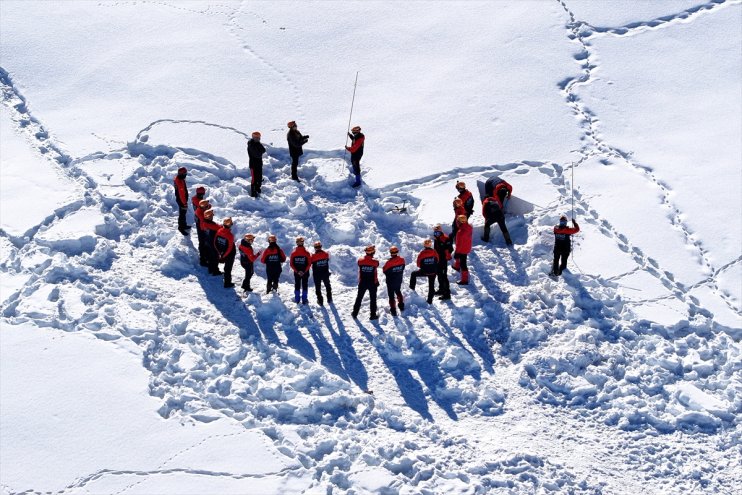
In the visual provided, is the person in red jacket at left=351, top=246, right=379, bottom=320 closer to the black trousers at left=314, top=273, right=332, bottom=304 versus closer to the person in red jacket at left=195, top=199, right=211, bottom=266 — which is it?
the black trousers at left=314, top=273, right=332, bottom=304

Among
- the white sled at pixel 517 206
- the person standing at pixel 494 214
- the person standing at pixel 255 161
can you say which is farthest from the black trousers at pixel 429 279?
the person standing at pixel 255 161

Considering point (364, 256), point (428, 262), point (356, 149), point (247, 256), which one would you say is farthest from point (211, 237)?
point (428, 262)

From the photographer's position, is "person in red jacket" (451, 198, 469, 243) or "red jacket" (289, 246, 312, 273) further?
"person in red jacket" (451, 198, 469, 243)

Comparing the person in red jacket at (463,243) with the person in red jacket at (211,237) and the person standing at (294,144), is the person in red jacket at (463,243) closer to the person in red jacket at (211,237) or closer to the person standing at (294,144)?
the person standing at (294,144)

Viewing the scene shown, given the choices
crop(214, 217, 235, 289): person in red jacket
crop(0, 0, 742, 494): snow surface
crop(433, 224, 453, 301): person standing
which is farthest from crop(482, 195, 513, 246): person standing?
crop(214, 217, 235, 289): person in red jacket

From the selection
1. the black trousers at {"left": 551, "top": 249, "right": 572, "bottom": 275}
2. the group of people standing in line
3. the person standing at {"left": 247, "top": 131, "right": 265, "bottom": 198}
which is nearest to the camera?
the group of people standing in line

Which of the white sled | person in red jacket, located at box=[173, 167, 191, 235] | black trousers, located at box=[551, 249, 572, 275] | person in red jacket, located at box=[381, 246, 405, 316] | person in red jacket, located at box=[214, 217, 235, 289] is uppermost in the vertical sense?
person in red jacket, located at box=[173, 167, 191, 235]

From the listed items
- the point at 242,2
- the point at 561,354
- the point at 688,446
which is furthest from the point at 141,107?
the point at 688,446
